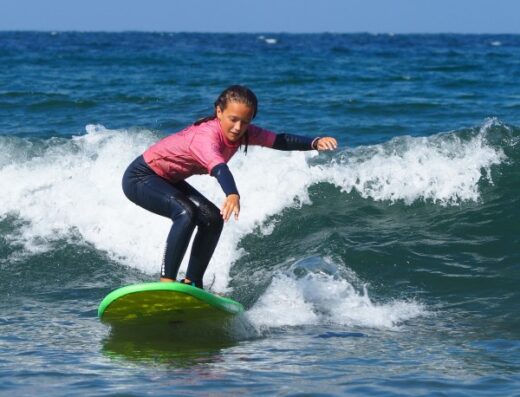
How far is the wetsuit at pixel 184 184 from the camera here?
622cm

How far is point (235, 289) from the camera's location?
27.7ft

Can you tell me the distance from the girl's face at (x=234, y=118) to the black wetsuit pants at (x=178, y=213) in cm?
51

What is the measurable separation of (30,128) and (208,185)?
5457 mm

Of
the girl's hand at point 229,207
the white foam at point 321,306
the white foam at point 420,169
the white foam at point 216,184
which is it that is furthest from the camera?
the white foam at point 420,169

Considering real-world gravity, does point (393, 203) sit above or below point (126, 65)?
below

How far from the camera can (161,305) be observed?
6.44 metres

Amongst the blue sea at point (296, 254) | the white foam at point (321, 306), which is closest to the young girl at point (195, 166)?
the blue sea at point (296, 254)

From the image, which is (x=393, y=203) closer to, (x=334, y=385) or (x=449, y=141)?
(x=449, y=141)

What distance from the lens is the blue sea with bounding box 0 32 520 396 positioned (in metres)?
5.81

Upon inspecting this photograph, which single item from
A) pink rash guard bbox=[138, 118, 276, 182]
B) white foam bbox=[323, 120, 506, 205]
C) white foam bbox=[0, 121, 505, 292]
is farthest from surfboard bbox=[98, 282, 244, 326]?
white foam bbox=[323, 120, 506, 205]

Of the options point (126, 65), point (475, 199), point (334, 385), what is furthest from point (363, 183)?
point (126, 65)

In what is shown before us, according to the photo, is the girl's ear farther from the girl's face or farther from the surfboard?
the surfboard

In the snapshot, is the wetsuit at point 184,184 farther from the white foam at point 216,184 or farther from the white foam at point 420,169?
the white foam at point 420,169

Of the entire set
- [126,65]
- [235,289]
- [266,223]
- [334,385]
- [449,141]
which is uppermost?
[126,65]
